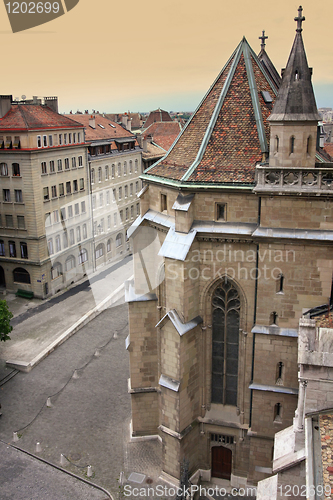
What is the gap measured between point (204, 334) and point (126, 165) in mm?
50433

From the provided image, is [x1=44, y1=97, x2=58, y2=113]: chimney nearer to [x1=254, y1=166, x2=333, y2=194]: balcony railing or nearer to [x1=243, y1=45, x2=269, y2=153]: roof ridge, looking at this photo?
[x1=243, y1=45, x2=269, y2=153]: roof ridge

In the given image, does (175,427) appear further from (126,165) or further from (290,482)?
(126,165)

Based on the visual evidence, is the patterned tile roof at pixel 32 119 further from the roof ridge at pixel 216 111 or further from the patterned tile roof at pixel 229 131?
the roof ridge at pixel 216 111

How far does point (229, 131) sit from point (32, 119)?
33.1 m

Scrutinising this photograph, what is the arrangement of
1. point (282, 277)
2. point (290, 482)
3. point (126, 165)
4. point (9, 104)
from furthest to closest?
point (126, 165) → point (9, 104) → point (282, 277) → point (290, 482)

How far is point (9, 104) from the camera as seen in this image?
52719mm

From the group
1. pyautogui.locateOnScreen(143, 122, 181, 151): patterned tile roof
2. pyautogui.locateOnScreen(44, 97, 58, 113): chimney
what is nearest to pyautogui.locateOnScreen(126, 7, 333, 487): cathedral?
pyautogui.locateOnScreen(44, 97, 58, 113): chimney

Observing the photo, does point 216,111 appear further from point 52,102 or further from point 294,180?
point 52,102

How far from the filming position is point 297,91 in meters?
22.0

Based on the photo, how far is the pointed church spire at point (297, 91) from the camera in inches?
857

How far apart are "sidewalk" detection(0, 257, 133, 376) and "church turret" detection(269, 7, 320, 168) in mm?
27513

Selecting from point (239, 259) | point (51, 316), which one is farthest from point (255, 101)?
point (51, 316)

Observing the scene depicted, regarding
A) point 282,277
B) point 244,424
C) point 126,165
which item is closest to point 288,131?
point 282,277

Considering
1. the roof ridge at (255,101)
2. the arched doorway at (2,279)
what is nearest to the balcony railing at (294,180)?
the roof ridge at (255,101)
